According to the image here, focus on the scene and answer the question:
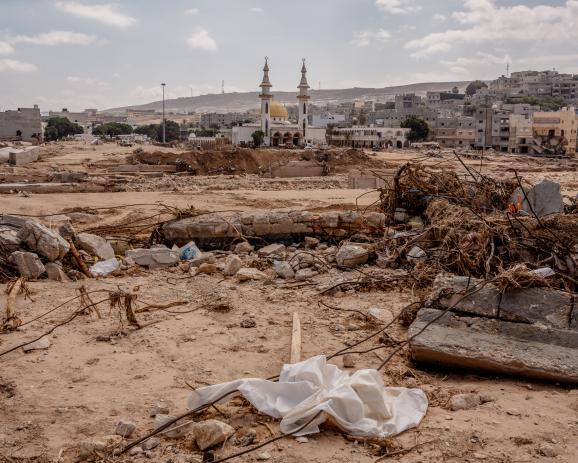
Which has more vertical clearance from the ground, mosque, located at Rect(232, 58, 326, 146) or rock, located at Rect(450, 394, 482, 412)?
mosque, located at Rect(232, 58, 326, 146)

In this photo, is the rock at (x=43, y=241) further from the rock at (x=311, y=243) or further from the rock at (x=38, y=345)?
the rock at (x=311, y=243)

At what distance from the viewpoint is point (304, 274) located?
7.31m

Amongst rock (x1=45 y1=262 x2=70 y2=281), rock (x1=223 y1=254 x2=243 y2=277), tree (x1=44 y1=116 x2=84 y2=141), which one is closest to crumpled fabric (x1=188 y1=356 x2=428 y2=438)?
rock (x1=223 y1=254 x2=243 y2=277)

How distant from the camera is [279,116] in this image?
7462 cm

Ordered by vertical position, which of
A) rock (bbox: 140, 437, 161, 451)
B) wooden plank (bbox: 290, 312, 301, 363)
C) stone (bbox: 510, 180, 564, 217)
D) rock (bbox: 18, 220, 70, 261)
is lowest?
rock (bbox: 140, 437, 161, 451)

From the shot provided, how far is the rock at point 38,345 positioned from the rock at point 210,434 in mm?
2186

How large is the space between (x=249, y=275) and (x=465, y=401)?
3893mm

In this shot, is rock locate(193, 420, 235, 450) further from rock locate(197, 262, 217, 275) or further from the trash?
the trash

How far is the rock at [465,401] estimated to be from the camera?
3803 millimetres

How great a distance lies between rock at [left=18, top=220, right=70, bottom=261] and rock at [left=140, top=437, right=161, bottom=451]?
4.57 meters

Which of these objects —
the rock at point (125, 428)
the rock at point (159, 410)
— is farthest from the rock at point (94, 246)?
the rock at point (125, 428)

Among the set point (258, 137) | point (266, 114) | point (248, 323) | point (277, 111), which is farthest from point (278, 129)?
point (248, 323)

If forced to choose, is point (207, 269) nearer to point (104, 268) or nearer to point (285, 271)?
point (285, 271)

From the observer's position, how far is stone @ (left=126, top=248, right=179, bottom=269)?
8016 millimetres
